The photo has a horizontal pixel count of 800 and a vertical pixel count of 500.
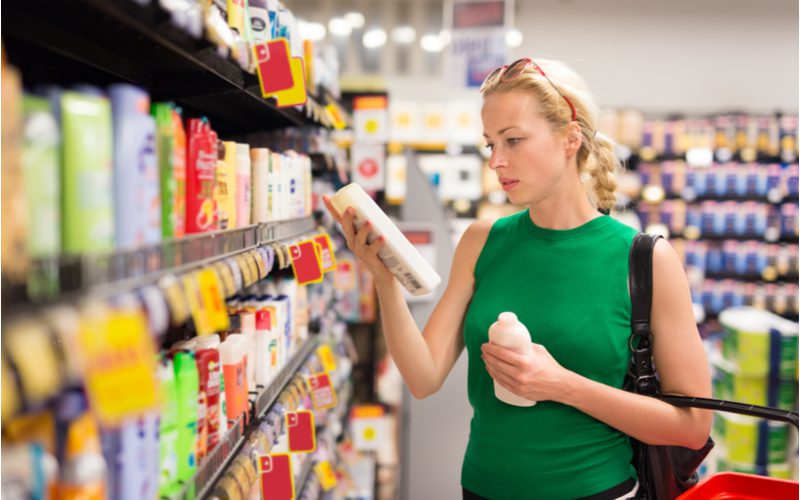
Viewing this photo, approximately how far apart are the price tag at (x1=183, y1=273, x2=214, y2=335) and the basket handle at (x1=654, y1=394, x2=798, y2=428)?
3.50 ft

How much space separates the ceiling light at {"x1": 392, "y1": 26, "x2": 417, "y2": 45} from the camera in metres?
9.07

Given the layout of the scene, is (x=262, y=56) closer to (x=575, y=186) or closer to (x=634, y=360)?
(x=575, y=186)

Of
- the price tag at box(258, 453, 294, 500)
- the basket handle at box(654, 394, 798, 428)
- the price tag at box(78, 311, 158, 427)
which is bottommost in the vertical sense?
the price tag at box(258, 453, 294, 500)

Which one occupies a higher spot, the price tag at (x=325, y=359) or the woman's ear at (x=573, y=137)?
the woman's ear at (x=573, y=137)

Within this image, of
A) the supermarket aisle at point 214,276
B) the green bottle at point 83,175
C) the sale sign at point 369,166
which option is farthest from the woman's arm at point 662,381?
the sale sign at point 369,166

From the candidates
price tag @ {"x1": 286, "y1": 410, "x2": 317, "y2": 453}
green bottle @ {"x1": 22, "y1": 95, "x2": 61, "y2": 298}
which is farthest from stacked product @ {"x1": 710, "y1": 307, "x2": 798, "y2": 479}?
green bottle @ {"x1": 22, "y1": 95, "x2": 61, "y2": 298}

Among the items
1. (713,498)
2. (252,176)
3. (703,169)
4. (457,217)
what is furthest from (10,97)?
(703,169)

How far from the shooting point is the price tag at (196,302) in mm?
1082

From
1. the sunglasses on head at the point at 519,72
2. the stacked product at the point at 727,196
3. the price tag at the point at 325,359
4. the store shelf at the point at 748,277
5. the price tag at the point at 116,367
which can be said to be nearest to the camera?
the price tag at the point at 116,367

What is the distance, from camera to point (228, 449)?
4.87 feet

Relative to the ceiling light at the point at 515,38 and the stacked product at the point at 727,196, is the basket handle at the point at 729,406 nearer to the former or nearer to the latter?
the stacked product at the point at 727,196

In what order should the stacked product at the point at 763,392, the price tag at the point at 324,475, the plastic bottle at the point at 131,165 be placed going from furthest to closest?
the stacked product at the point at 763,392, the price tag at the point at 324,475, the plastic bottle at the point at 131,165

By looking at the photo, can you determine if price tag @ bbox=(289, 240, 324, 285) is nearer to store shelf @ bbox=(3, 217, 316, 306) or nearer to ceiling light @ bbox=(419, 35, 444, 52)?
store shelf @ bbox=(3, 217, 316, 306)

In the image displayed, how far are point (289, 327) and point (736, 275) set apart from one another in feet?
25.0
